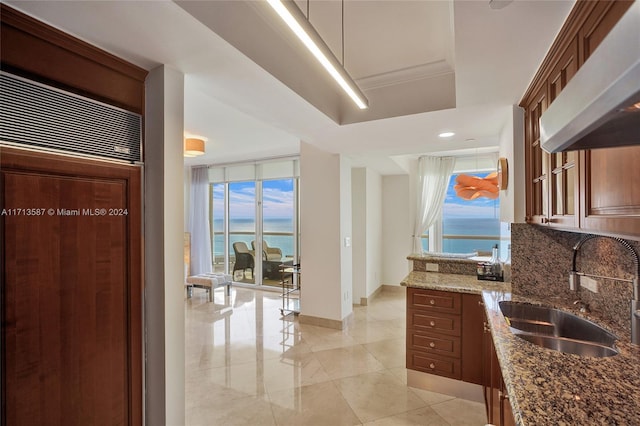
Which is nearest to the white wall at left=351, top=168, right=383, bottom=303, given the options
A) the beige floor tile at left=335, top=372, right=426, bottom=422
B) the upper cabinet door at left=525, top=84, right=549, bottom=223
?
the beige floor tile at left=335, top=372, right=426, bottom=422

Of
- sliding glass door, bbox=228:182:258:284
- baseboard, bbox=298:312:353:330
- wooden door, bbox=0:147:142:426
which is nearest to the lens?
wooden door, bbox=0:147:142:426

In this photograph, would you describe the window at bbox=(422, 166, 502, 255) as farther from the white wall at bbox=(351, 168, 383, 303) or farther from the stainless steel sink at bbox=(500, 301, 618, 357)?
the stainless steel sink at bbox=(500, 301, 618, 357)

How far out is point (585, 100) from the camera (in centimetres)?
46

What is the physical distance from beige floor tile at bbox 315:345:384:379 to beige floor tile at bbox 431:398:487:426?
2.41ft

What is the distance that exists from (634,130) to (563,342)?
4.69 ft

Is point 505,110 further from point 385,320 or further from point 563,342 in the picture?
point 385,320

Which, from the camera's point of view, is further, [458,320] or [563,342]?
[458,320]

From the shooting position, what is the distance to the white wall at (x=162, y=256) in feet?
5.41

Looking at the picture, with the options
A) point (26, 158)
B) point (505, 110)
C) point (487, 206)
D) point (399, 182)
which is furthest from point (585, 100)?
point (487, 206)

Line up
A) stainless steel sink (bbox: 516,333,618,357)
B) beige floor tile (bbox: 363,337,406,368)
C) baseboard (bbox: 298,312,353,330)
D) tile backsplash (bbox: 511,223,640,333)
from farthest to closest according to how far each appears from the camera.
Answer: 1. baseboard (bbox: 298,312,353,330)
2. beige floor tile (bbox: 363,337,406,368)
3. tile backsplash (bbox: 511,223,640,333)
4. stainless steel sink (bbox: 516,333,618,357)

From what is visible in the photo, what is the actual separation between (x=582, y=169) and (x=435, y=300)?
1708mm

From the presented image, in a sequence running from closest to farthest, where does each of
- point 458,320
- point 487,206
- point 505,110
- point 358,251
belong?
point 505,110 < point 458,320 < point 358,251 < point 487,206

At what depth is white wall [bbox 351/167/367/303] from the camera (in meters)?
5.22

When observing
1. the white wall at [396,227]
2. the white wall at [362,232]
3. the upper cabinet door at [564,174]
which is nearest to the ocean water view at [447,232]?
the white wall at [396,227]
